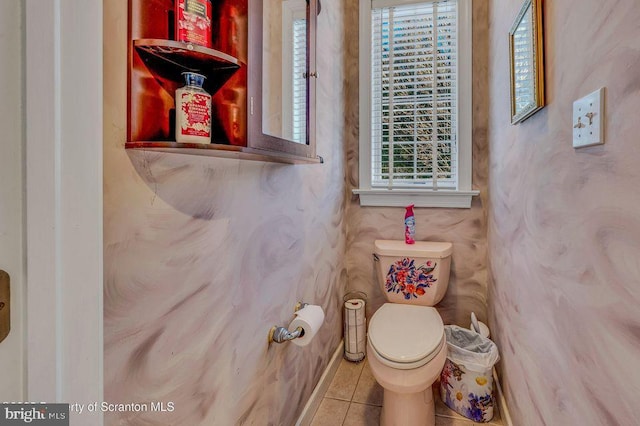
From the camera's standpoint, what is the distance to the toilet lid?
4.76 feet

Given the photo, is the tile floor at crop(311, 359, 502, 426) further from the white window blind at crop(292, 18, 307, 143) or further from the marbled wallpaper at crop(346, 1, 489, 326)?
the white window blind at crop(292, 18, 307, 143)

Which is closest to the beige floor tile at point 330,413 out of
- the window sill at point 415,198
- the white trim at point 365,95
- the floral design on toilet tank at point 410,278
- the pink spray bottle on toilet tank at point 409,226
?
the floral design on toilet tank at point 410,278

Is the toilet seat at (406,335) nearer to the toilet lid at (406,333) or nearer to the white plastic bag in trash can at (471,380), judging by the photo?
the toilet lid at (406,333)

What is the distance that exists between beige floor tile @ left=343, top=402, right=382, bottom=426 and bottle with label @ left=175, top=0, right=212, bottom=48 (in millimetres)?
1728

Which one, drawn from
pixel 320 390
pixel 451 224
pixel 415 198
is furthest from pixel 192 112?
pixel 451 224

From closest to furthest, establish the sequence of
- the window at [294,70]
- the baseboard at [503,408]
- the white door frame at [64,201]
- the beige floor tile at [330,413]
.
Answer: the white door frame at [64,201], the window at [294,70], the baseboard at [503,408], the beige floor tile at [330,413]

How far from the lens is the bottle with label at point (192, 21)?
73cm

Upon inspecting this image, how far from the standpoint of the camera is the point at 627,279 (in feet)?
2.19

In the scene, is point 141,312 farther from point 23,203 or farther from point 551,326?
point 551,326

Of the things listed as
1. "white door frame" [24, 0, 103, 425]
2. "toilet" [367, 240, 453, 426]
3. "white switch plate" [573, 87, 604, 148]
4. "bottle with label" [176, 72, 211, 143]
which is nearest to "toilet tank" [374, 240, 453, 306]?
"toilet" [367, 240, 453, 426]

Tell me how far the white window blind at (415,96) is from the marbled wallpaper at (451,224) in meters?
0.13

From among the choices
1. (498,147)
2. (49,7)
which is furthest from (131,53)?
(498,147)

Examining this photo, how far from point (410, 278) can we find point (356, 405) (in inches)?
28.9

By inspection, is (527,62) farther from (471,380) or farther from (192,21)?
(471,380)
